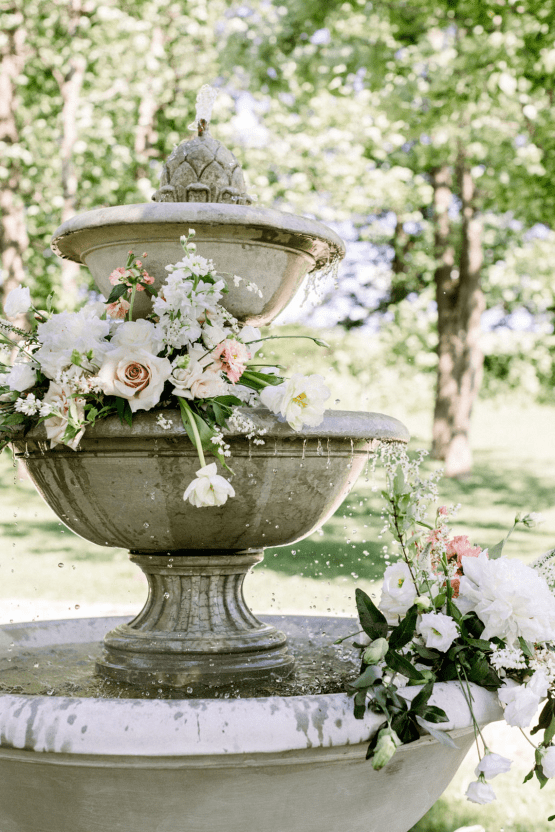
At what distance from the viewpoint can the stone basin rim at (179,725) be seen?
5.91ft

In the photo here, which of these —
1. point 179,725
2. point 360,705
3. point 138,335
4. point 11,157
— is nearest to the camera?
point 179,725

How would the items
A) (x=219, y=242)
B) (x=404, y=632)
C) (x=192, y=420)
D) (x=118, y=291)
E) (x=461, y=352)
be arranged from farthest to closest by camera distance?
(x=461, y=352), (x=219, y=242), (x=118, y=291), (x=192, y=420), (x=404, y=632)

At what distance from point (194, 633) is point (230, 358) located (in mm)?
974

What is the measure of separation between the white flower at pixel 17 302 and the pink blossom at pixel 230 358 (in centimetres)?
62

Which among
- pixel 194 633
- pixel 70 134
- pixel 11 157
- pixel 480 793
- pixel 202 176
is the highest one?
pixel 70 134

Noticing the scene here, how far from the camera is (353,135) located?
1391cm

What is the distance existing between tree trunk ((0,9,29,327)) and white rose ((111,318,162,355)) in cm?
917

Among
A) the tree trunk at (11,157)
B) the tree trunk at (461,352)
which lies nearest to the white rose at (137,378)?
the tree trunk at (11,157)

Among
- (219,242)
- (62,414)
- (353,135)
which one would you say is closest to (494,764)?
(62,414)

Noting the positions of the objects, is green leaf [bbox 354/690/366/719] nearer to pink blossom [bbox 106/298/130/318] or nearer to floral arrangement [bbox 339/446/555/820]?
floral arrangement [bbox 339/446/555/820]

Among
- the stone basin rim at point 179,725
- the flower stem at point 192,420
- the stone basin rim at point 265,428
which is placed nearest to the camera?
the stone basin rim at point 179,725

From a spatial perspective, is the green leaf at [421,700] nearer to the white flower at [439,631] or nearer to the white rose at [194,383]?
the white flower at [439,631]

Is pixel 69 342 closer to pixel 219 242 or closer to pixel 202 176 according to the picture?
pixel 219 242

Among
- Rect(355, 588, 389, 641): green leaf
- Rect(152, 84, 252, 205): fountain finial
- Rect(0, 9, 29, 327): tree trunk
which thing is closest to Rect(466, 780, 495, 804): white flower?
Rect(355, 588, 389, 641): green leaf
